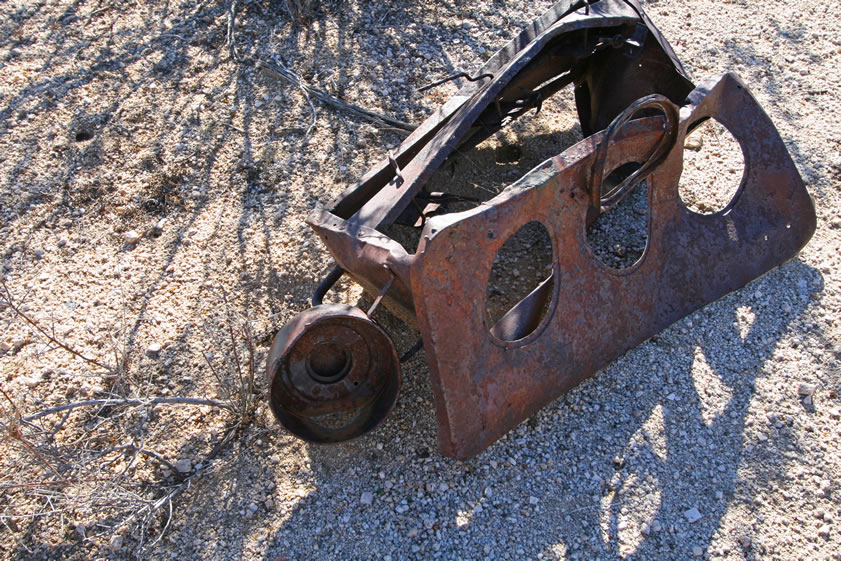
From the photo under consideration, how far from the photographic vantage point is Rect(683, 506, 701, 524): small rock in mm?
2588

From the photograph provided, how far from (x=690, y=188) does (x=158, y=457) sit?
315 cm

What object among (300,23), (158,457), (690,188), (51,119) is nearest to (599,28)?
(690,188)

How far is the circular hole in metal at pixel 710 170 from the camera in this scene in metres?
3.77

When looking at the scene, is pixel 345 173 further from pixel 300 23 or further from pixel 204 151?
pixel 300 23

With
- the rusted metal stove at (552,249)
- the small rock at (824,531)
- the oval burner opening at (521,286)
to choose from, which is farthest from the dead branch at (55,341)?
the small rock at (824,531)

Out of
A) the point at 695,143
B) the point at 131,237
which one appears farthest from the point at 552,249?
the point at 131,237

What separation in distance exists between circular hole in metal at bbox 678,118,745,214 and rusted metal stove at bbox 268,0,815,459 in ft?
1.50

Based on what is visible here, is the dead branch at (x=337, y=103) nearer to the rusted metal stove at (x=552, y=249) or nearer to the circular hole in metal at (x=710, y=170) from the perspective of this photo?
the rusted metal stove at (x=552, y=249)

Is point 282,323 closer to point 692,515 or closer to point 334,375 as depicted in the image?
point 334,375

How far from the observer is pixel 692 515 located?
260cm

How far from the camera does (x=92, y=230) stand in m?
3.77

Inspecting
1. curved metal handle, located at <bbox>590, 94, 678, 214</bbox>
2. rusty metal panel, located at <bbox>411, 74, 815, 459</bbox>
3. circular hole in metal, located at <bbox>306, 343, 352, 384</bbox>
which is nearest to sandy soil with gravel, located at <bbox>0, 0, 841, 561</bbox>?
rusty metal panel, located at <bbox>411, 74, 815, 459</bbox>

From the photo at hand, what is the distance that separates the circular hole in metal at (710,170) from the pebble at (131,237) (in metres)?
3.08

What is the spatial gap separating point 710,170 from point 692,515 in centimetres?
218
